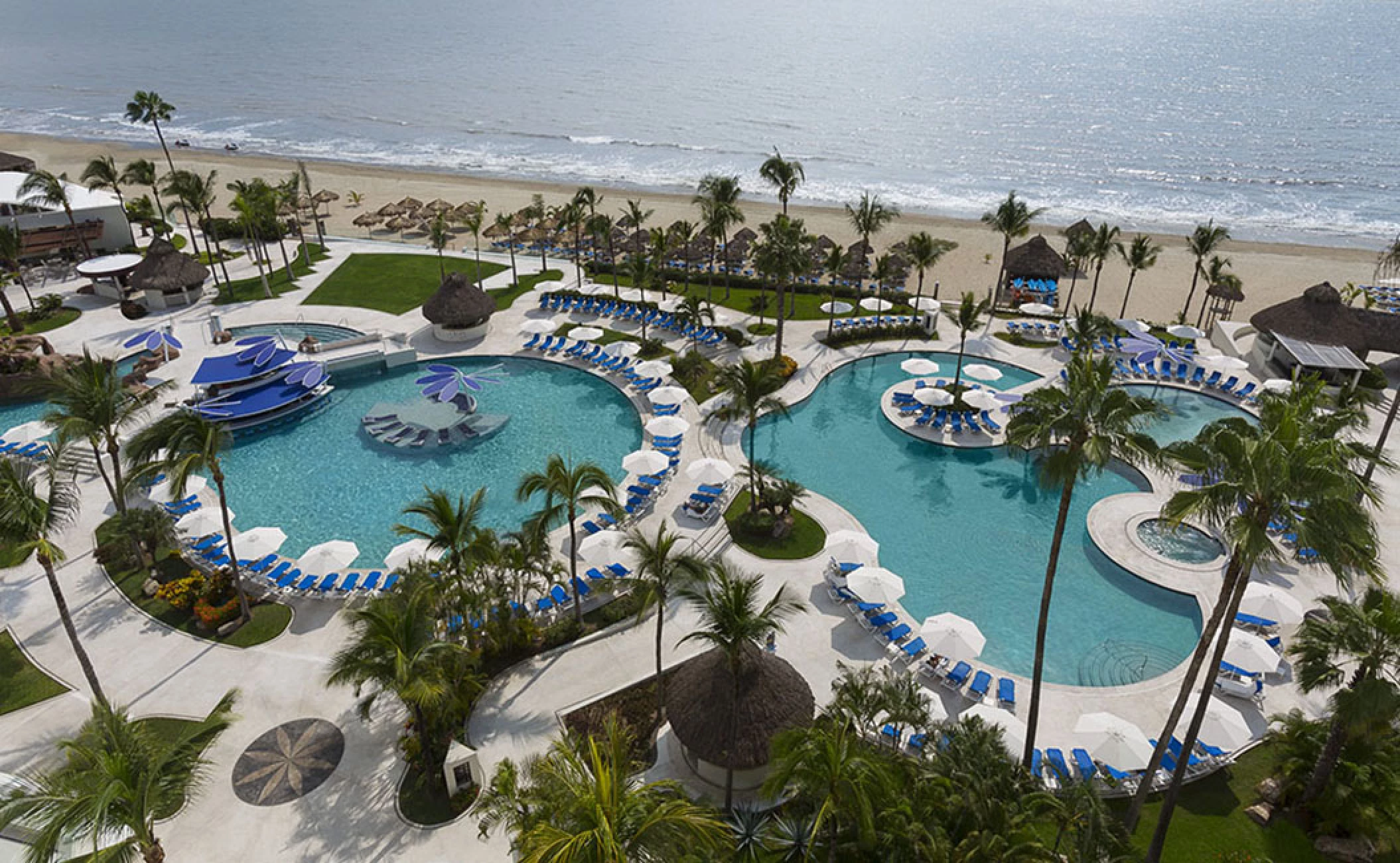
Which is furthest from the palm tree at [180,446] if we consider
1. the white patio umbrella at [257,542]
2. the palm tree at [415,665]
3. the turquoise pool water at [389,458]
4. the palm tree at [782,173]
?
the palm tree at [782,173]

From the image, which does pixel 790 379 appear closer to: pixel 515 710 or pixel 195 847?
pixel 515 710

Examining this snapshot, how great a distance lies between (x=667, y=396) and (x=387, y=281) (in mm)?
26316

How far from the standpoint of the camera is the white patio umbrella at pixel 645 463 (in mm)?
28312

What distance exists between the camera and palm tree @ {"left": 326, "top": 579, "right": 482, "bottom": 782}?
16.1 m

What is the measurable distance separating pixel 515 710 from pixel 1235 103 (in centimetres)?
14627

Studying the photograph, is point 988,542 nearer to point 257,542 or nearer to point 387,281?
point 257,542

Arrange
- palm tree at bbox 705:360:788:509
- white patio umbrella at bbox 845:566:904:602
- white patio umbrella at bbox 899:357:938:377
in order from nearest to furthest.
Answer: white patio umbrella at bbox 845:566:904:602
palm tree at bbox 705:360:788:509
white patio umbrella at bbox 899:357:938:377

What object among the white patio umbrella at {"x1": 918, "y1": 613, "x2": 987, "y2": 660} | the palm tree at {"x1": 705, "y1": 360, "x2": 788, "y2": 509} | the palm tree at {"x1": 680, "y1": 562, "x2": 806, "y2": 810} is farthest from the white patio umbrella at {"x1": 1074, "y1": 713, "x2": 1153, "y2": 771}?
the palm tree at {"x1": 705, "y1": 360, "x2": 788, "y2": 509}

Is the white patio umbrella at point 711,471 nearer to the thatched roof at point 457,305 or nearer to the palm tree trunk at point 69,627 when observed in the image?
the palm tree trunk at point 69,627

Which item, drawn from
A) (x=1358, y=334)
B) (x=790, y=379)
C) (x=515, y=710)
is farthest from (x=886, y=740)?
(x=1358, y=334)

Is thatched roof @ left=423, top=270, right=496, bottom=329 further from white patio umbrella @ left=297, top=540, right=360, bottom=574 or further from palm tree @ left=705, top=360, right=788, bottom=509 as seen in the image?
white patio umbrella @ left=297, top=540, right=360, bottom=574

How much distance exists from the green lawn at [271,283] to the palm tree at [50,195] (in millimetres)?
10627

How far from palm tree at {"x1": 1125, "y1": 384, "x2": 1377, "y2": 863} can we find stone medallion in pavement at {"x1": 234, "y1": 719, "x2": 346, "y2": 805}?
19.5 metres

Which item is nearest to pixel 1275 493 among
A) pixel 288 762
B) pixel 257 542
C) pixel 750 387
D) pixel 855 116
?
pixel 750 387
